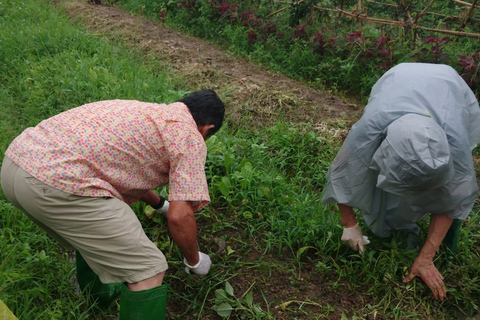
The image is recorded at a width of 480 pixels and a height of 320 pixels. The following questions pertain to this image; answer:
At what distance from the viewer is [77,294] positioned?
2229 mm

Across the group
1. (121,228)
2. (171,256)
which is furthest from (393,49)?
(121,228)

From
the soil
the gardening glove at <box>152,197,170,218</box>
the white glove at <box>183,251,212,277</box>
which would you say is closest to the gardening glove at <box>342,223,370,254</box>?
the soil

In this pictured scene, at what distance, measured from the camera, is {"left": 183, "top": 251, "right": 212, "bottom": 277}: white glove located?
7.34ft

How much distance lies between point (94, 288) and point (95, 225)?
1.96 feet

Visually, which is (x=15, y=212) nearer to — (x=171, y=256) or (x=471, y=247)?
(x=171, y=256)

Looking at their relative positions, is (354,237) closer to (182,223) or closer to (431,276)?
(431,276)

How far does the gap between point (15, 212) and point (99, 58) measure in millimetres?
2888

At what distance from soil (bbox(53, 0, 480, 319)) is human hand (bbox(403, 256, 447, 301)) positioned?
34cm

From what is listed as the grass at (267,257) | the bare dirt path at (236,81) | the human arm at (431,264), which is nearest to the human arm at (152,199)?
the grass at (267,257)

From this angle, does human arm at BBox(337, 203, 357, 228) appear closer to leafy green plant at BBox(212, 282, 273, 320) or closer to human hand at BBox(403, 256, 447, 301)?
human hand at BBox(403, 256, 447, 301)

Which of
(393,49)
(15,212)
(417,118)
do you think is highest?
(417,118)

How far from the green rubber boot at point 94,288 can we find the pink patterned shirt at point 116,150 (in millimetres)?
502

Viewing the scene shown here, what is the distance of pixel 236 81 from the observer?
480 cm

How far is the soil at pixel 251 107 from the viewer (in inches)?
93.2
